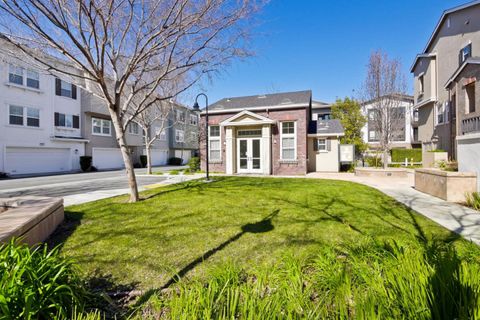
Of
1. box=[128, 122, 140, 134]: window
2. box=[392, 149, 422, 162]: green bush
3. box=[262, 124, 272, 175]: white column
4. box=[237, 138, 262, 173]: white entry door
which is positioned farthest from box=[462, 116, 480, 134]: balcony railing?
box=[128, 122, 140, 134]: window

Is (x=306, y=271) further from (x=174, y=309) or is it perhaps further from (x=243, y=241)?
(x=174, y=309)

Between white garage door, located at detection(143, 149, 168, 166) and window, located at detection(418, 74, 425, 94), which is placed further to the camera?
white garage door, located at detection(143, 149, 168, 166)

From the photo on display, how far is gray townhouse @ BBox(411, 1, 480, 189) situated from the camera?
446 inches

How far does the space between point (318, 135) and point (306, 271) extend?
16.4 meters

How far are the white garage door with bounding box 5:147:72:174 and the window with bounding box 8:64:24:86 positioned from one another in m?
5.58

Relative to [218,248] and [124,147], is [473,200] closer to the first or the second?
[218,248]

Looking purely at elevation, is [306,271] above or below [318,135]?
below

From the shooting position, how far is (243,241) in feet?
14.9

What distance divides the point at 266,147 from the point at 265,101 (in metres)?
4.37

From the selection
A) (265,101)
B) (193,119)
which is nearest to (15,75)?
(265,101)

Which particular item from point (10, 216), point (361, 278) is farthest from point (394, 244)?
point (10, 216)

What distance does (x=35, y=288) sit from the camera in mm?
2178

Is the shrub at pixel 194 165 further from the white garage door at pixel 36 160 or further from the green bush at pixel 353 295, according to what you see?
the green bush at pixel 353 295

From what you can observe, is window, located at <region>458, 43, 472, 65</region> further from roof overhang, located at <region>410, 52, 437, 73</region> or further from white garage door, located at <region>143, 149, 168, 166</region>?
white garage door, located at <region>143, 149, 168, 166</region>
